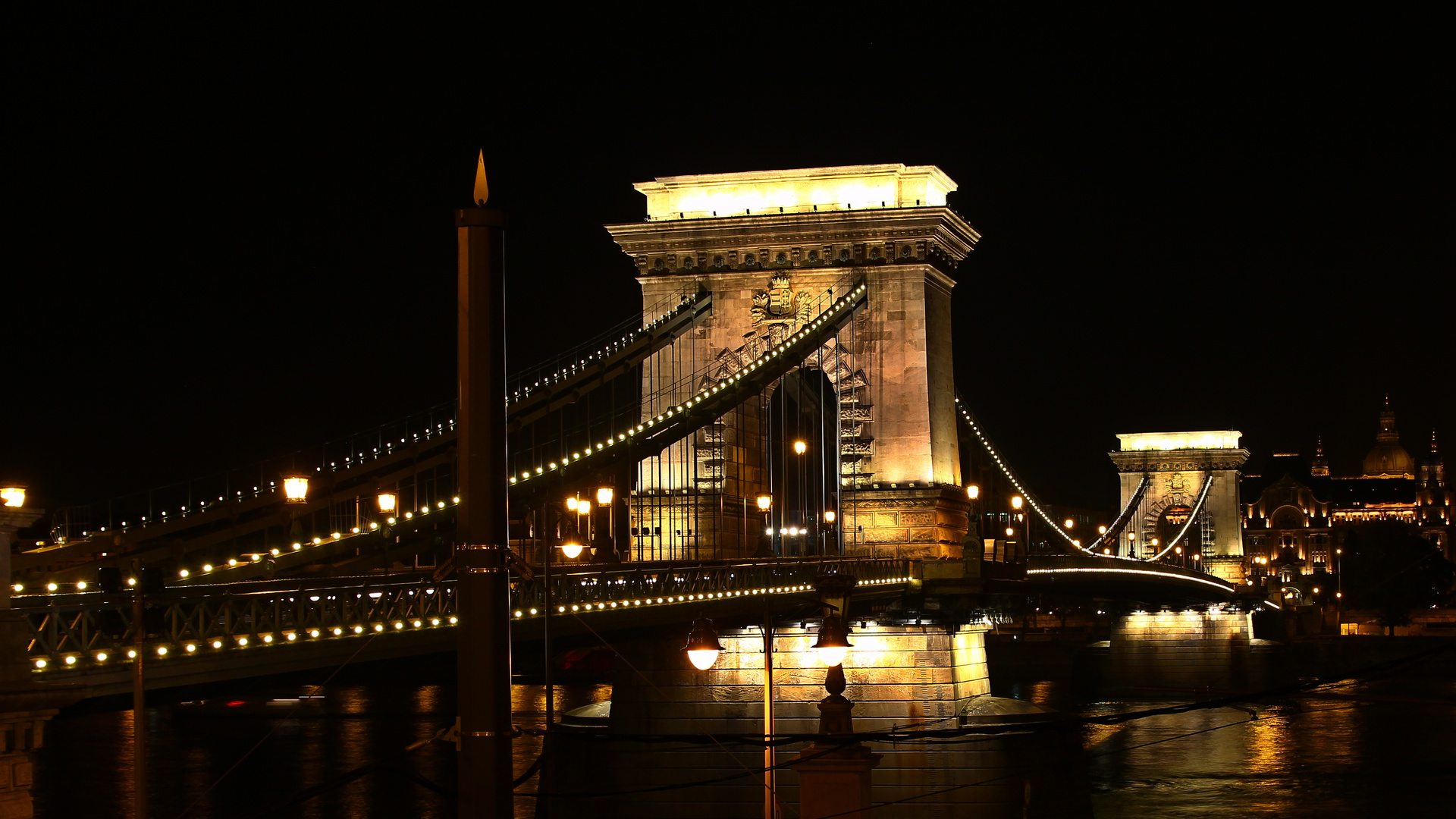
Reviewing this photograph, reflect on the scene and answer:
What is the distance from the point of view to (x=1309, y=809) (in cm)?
4644

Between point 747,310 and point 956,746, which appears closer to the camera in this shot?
point 956,746

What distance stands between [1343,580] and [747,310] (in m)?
96.0

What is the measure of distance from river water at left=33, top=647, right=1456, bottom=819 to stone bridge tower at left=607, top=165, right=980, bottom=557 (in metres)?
8.67

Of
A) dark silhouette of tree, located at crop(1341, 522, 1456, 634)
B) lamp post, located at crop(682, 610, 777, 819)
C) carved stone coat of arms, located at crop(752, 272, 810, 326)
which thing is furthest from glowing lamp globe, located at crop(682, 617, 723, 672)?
dark silhouette of tree, located at crop(1341, 522, 1456, 634)

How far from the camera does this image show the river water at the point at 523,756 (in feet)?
153

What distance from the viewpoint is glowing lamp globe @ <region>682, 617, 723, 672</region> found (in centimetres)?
1619

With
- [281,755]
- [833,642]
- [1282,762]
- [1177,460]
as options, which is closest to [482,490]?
[833,642]

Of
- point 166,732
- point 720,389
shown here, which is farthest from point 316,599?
point 166,732

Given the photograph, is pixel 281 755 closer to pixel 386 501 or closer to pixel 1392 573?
pixel 386 501

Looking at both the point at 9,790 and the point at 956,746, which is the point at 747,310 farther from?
the point at 9,790

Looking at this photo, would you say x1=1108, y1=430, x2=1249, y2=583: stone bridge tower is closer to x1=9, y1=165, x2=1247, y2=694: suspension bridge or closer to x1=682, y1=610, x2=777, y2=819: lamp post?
x1=9, y1=165, x2=1247, y2=694: suspension bridge

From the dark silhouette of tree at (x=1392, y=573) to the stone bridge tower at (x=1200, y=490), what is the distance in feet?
28.8

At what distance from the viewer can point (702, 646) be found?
653 inches

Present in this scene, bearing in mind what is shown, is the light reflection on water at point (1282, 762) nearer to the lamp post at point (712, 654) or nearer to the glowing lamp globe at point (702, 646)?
the lamp post at point (712, 654)
